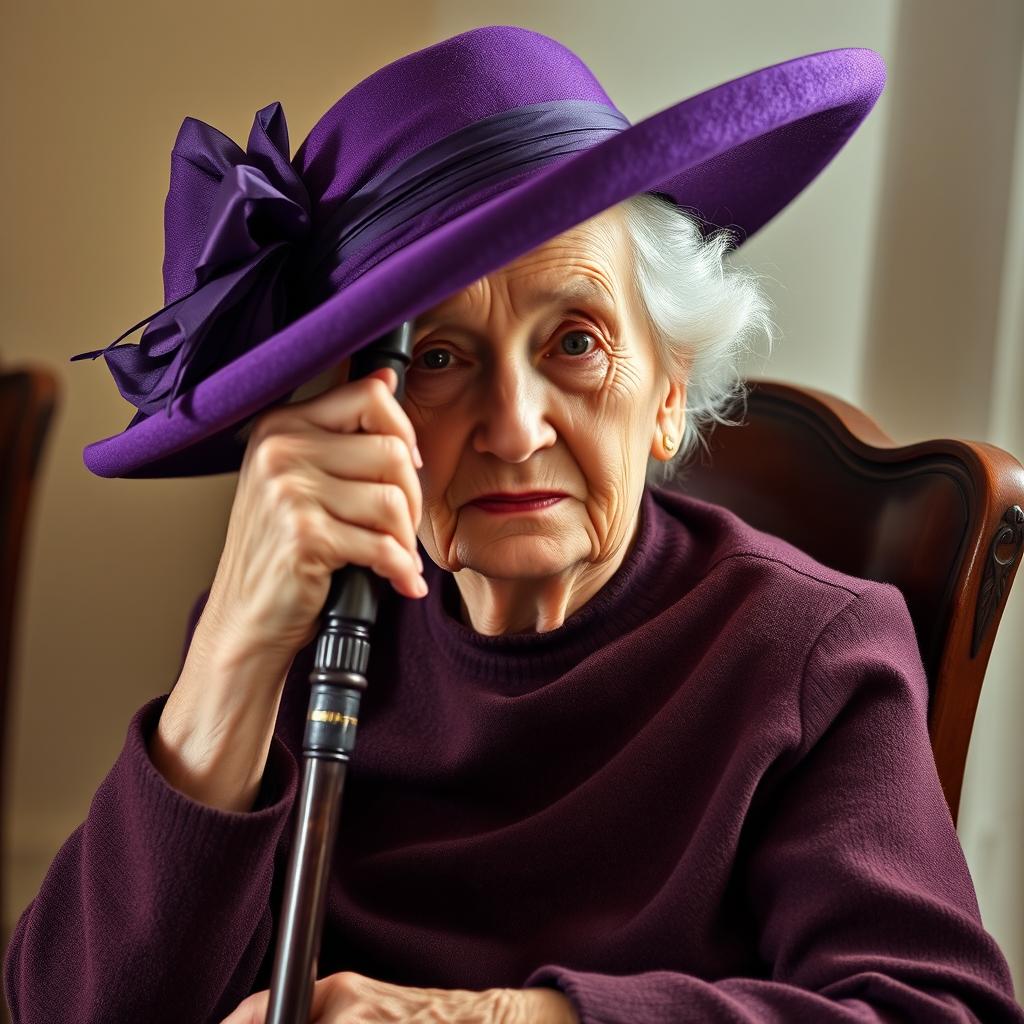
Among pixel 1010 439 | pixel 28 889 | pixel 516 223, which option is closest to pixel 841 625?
pixel 516 223

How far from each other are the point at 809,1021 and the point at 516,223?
2.04ft

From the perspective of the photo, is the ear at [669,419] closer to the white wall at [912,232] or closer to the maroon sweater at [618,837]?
the maroon sweater at [618,837]

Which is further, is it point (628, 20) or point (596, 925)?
point (628, 20)

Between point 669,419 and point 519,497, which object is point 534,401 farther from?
point 669,419

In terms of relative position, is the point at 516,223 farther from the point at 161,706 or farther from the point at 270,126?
the point at 161,706

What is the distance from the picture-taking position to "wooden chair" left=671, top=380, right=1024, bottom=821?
3.95 feet

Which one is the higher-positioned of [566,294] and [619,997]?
[566,294]

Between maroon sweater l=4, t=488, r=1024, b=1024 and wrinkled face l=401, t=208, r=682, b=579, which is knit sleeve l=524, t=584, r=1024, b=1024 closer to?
maroon sweater l=4, t=488, r=1024, b=1024

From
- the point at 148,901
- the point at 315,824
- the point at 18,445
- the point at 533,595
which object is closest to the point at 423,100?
the point at 533,595

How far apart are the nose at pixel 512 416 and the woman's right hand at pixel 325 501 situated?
5.9 inches

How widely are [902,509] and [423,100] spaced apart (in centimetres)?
70

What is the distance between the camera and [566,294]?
1048 millimetres

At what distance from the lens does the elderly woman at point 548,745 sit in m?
0.91

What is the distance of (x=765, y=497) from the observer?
1523mm
